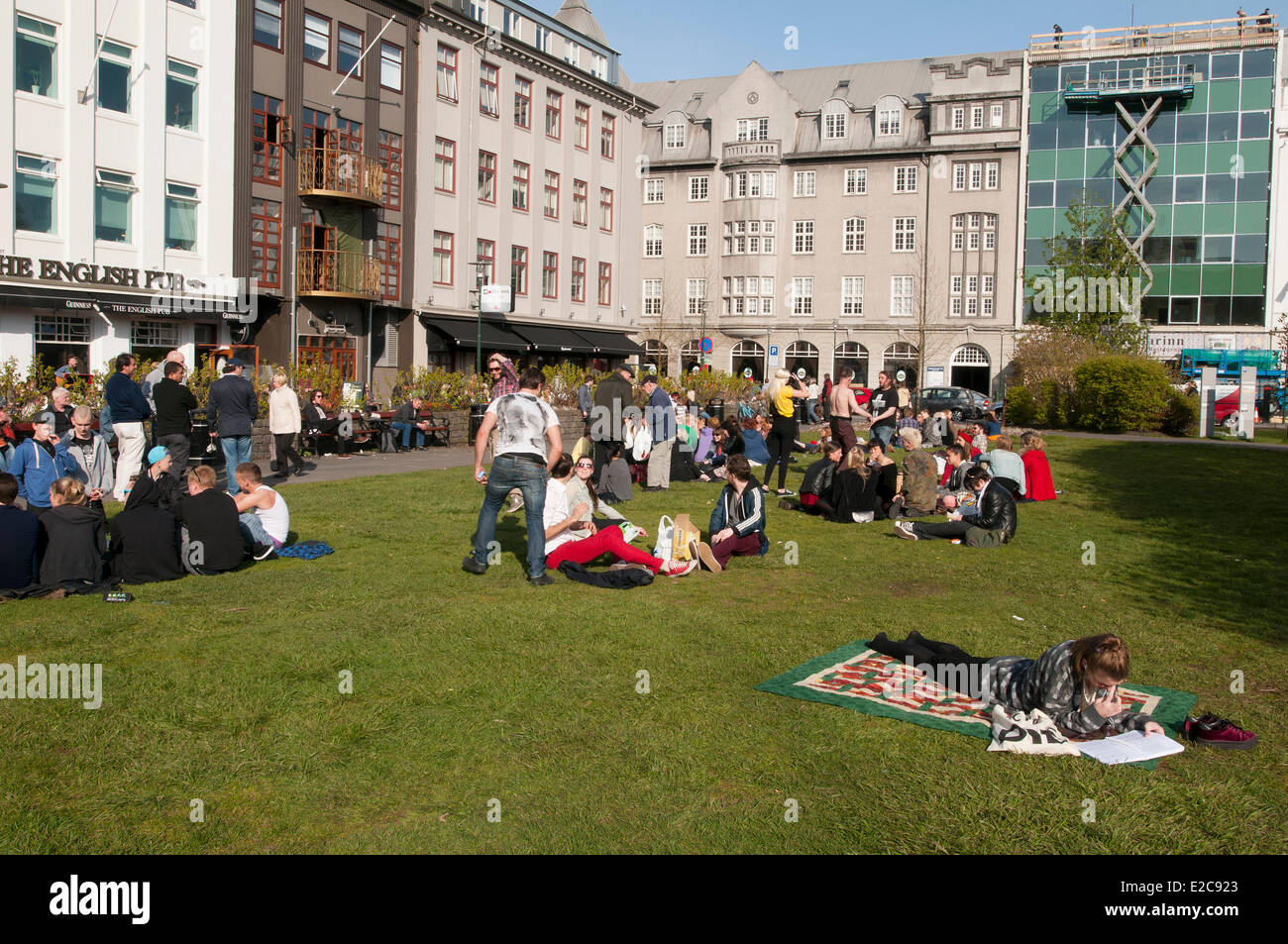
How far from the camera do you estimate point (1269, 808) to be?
505 cm

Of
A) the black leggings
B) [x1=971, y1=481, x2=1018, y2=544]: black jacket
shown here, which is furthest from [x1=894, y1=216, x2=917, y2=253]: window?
[x1=971, y1=481, x2=1018, y2=544]: black jacket

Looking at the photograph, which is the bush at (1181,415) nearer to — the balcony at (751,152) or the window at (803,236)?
the window at (803,236)

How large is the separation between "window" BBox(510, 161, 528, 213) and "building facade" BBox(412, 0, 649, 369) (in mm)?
41

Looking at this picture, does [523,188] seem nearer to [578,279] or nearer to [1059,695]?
[578,279]

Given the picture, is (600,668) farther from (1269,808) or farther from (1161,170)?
(1161,170)

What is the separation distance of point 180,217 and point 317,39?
798 centimetres

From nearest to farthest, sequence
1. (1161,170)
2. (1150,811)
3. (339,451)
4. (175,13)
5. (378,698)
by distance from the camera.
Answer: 1. (1150,811)
2. (378,698)
3. (339,451)
4. (175,13)
5. (1161,170)

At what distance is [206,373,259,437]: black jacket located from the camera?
15.5 meters

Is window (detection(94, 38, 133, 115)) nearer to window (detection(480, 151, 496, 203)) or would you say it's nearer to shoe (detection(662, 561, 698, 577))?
window (detection(480, 151, 496, 203))

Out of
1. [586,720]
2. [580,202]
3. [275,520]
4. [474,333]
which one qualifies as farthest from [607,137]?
[586,720]

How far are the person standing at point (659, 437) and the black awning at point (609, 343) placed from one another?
1199 inches

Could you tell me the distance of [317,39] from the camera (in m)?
35.0
